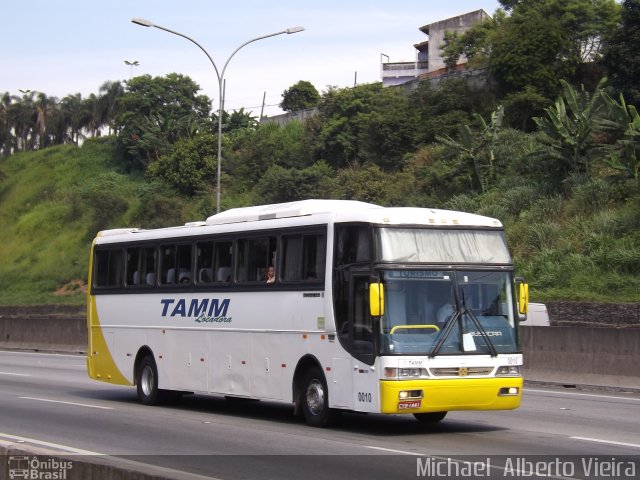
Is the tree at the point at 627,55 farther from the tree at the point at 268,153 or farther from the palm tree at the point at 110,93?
the palm tree at the point at 110,93

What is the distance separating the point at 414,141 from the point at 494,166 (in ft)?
28.6

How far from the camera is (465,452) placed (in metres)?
11.8

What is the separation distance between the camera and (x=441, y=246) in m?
13.9

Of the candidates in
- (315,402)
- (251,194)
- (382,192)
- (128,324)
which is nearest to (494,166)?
(382,192)

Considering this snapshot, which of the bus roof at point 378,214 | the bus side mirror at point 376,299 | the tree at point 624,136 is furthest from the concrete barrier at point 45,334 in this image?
the bus side mirror at point 376,299

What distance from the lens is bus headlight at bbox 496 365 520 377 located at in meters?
13.6

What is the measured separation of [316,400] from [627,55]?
110ft

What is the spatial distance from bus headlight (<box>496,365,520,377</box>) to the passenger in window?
3.88 meters

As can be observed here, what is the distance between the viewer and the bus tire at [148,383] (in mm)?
18906

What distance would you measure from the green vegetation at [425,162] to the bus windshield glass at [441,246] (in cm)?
1662

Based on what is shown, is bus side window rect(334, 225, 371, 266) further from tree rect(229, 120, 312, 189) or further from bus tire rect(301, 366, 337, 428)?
tree rect(229, 120, 312, 189)

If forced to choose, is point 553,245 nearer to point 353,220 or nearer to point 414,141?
point 414,141

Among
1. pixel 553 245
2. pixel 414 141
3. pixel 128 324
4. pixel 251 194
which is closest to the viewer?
pixel 128 324

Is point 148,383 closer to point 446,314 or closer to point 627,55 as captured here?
point 446,314
